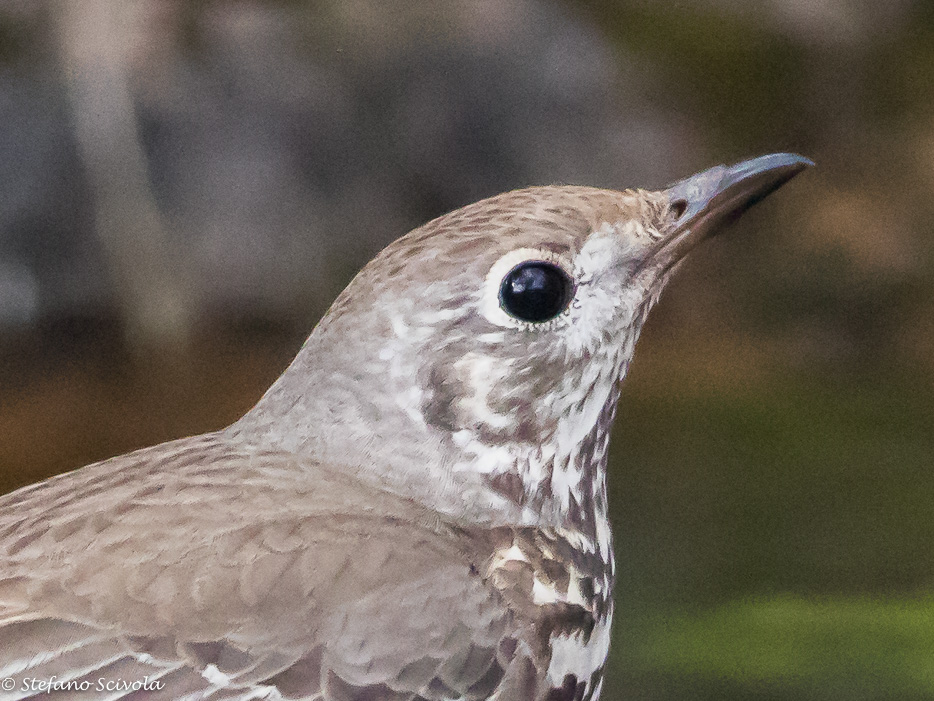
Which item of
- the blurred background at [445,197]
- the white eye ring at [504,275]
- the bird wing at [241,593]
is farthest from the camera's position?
the blurred background at [445,197]

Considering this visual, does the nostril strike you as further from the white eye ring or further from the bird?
the white eye ring

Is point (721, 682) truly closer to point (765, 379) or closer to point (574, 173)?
point (765, 379)

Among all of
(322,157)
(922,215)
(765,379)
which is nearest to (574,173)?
(322,157)

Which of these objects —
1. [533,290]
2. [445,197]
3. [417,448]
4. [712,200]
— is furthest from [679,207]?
[445,197]

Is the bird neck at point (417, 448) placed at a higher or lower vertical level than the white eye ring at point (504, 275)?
lower

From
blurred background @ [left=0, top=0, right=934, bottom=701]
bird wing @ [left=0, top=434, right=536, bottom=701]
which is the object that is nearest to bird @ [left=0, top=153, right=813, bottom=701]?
bird wing @ [left=0, top=434, right=536, bottom=701]

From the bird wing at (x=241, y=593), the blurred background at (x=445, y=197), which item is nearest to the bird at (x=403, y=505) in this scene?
the bird wing at (x=241, y=593)

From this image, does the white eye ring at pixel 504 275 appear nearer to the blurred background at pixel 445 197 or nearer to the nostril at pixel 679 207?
the nostril at pixel 679 207
